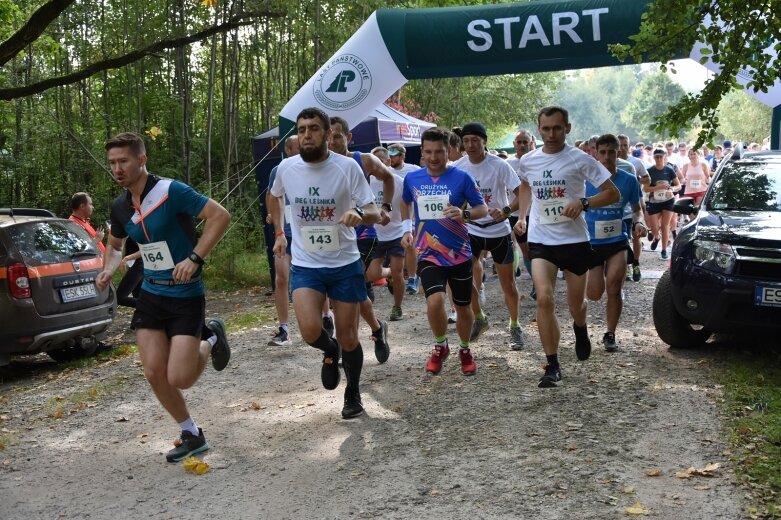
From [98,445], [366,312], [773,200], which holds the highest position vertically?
[773,200]

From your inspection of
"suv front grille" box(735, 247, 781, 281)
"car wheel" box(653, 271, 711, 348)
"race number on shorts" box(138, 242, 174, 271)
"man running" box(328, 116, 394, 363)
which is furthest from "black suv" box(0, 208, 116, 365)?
"suv front grille" box(735, 247, 781, 281)

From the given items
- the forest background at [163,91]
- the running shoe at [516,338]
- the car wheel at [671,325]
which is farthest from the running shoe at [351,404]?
the forest background at [163,91]

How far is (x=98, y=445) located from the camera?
6590mm

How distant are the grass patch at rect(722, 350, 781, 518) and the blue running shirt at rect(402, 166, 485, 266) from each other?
7.38ft

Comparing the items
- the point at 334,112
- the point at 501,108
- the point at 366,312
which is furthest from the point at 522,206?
the point at 501,108

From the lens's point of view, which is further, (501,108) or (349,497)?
(501,108)

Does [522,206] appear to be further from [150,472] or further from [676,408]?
[150,472]

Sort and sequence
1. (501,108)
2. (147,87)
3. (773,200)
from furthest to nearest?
(501,108)
(147,87)
(773,200)

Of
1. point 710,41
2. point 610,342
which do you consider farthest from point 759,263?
point 710,41

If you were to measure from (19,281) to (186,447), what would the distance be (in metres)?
3.79

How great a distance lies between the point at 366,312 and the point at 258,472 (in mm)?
2415

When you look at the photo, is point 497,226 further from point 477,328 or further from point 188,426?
point 188,426

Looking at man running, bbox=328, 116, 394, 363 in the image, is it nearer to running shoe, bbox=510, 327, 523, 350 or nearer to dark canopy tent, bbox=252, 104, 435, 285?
running shoe, bbox=510, 327, 523, 350

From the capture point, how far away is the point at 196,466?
5.72 meters
